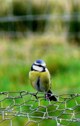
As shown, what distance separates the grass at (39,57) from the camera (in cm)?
535

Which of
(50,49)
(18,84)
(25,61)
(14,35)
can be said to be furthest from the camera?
(14,35)

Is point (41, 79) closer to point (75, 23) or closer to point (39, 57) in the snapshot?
point (39, 57)

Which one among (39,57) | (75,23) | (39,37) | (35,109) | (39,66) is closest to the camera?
(35,109)

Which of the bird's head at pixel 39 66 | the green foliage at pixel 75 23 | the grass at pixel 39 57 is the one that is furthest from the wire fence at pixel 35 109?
the green foliage at pixel 75 23

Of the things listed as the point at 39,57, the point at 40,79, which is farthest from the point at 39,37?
the point at 40,79

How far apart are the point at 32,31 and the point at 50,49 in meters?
1.02

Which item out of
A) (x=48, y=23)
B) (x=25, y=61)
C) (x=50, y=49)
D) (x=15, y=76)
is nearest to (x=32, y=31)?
(x=48, y=23)

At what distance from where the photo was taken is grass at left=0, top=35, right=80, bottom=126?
535 centimetres

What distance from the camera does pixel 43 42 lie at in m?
7.65

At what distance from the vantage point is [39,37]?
7.89 meters

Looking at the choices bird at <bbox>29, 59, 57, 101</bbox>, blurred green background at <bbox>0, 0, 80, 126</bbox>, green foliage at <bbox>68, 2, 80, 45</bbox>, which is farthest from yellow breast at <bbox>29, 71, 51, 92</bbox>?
green foliage at <bbox>68, 2, 80, 45</bbox>

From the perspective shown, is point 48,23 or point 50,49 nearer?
point 50,49

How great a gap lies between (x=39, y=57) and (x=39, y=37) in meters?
0.94

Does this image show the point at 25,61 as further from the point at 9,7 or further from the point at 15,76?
the point at 9,7
